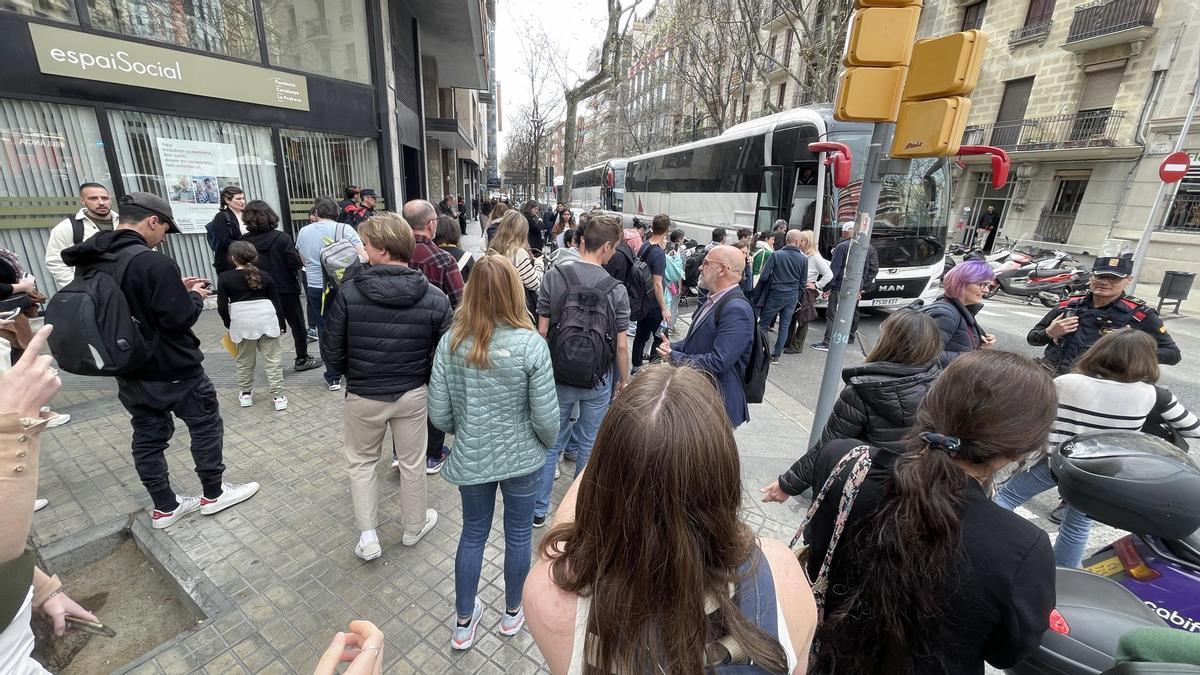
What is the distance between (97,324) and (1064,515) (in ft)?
18.6

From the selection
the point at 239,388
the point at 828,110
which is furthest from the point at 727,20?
the point at 239,388

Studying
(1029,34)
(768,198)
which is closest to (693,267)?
(768,198)

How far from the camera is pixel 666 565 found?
3.16ft

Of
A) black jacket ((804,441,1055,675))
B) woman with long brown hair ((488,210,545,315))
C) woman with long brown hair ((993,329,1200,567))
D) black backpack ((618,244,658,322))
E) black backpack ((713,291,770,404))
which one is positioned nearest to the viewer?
black jacket ((804,441,1055,675))

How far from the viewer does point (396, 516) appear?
3.37 metres

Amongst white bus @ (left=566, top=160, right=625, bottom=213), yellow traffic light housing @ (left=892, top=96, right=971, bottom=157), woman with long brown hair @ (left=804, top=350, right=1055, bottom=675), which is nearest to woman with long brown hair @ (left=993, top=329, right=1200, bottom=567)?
yellow traffic light housing @ (left=892, top=96, right=971, bottom=157)

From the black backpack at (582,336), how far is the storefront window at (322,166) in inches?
310

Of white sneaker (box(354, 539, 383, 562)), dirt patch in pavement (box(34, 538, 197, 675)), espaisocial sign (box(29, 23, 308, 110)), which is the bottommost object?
dirt patch in pavement (box(34, 538, 197, 675))

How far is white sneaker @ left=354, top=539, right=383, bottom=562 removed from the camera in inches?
115

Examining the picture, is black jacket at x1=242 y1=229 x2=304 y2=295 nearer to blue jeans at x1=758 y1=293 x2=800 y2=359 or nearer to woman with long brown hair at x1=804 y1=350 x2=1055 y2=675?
woman with long brown hair at x1=804 y1=350 x2=1055 y2=675

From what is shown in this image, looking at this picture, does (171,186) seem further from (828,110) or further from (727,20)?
(727,20)

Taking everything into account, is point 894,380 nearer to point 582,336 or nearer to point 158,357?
point 582,336

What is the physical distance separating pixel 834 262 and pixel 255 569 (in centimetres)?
804

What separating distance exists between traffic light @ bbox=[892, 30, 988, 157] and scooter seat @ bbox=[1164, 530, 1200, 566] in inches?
83.4
